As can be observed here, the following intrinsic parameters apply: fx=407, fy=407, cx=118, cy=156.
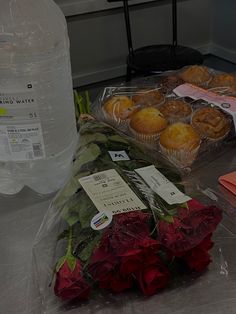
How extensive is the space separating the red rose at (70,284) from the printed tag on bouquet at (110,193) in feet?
0.33

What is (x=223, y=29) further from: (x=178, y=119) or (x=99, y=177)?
(x=99, y=177)

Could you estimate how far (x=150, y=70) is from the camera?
1758mm

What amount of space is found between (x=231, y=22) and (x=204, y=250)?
2.62m

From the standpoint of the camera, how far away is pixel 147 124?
3.04 feet

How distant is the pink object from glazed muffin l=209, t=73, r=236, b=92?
30 centimetres

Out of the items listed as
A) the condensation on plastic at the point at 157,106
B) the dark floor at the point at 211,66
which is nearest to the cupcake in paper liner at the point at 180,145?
the condensation on plastic at the point at 157,106

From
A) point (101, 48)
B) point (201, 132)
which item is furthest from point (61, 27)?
point (101, 48)

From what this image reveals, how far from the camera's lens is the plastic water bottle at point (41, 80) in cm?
85

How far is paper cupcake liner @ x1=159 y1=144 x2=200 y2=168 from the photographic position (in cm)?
87

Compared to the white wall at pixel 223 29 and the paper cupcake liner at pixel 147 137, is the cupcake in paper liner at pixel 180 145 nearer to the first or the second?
the paper cupcake liner at pixel 147 137

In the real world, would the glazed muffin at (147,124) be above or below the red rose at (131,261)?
below

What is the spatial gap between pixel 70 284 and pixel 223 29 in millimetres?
2795

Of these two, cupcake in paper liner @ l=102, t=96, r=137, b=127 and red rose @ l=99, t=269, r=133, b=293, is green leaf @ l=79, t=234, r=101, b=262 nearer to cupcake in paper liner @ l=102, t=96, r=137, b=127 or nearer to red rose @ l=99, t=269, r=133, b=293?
red rose @ l=99, t=269, r=133, b=293

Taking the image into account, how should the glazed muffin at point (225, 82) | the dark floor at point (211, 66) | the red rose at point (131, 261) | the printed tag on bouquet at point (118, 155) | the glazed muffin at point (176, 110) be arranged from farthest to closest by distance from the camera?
1. the dark floor at point (211, 66)
2. the glazed muffin at point (225, 82)
3. the glazed muffin at point (176, 110)
4. the printed tag on bouquet at point (118, 155)
5. the red rose at point (131, 261)
